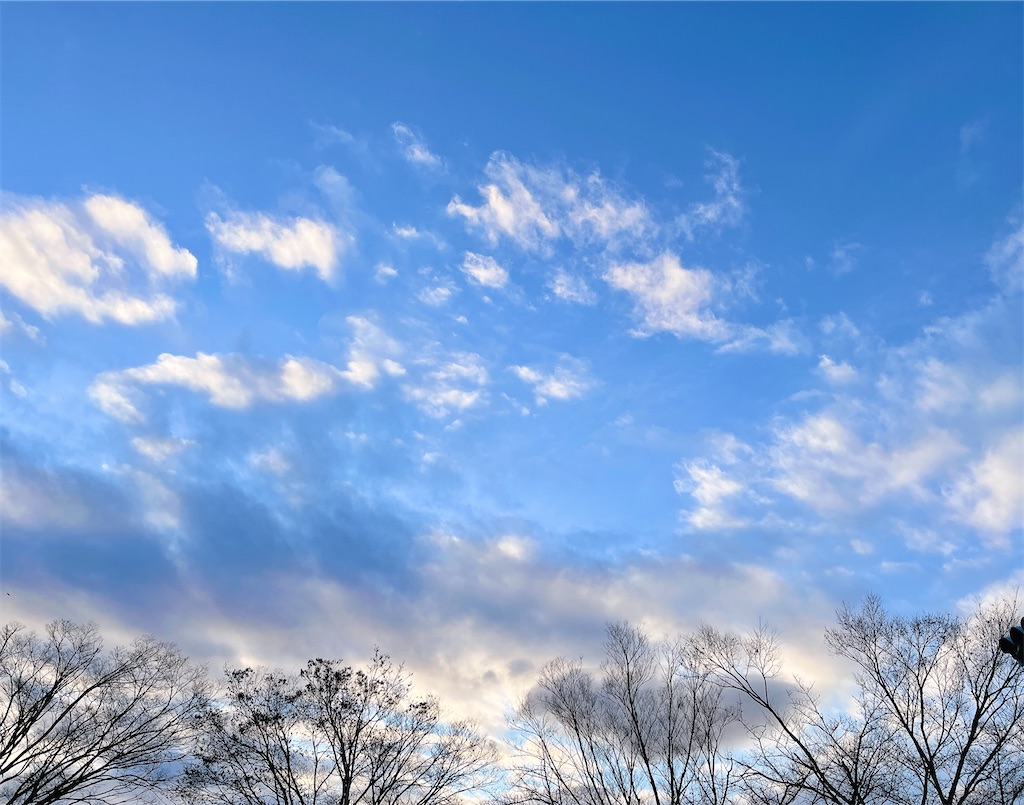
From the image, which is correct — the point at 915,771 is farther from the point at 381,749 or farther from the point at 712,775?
the point at 381,749

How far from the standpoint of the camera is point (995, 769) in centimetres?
2197

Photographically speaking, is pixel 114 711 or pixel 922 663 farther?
pixel 114 711

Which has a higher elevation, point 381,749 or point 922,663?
point 922,663

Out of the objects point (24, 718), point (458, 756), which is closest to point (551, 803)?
point (458, 756)

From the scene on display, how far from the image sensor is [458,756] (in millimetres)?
28562

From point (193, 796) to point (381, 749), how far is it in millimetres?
7328

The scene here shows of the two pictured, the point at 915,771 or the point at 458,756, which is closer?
the point at 915,771

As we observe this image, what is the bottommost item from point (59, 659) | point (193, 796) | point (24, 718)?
point (193, 796)

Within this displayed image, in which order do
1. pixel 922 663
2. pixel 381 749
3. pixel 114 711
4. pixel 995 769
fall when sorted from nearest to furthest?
1. pixel 995 769
2. pixel 922 663
3. pixel 114 711
4. pixel 381 749

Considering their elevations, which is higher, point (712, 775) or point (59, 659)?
point (59, 659)

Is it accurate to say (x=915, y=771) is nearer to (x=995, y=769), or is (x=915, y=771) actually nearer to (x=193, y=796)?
(x=995, y=769)

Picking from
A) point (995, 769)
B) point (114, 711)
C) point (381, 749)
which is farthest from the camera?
point (381, 749)

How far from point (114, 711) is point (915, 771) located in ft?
99.1

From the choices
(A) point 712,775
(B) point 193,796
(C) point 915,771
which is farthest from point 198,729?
(C) point 915,771
